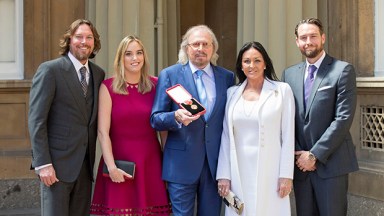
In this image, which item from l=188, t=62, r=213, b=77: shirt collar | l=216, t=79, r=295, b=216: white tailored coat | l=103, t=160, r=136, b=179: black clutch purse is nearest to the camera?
l=216, t=79, r=295, b=216: white tailored coat

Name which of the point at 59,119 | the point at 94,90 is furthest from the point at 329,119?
the point at 59,119

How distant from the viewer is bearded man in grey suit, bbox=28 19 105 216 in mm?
4613

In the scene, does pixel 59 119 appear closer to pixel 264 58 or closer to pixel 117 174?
pixel 117 174

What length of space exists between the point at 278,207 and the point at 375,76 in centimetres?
307

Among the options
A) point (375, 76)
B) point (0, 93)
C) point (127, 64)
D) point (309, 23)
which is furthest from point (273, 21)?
point (0, 93)

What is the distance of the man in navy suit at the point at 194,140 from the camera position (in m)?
4.74

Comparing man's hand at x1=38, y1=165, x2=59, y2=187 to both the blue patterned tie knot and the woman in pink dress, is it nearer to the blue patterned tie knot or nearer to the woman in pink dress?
the woman in pink dress

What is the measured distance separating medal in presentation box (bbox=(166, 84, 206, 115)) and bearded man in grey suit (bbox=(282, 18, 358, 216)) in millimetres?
921

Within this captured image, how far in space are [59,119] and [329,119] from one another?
2211 mm

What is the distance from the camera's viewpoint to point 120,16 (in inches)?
289

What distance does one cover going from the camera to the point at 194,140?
4742mm

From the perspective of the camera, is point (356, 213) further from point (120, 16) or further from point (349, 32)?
point (120, 16)

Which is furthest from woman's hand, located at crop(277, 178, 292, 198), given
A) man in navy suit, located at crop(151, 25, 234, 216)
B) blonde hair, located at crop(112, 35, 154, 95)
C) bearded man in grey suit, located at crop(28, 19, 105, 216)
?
bearded man in grey suit, located at crop(28, 19, 105, 216)

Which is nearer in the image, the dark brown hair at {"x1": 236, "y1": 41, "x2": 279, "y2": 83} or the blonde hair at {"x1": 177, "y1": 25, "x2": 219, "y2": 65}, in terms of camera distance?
the dark brown hair at {"x1": 236, "y1": 41, "x2": 279, "y2": 83}
